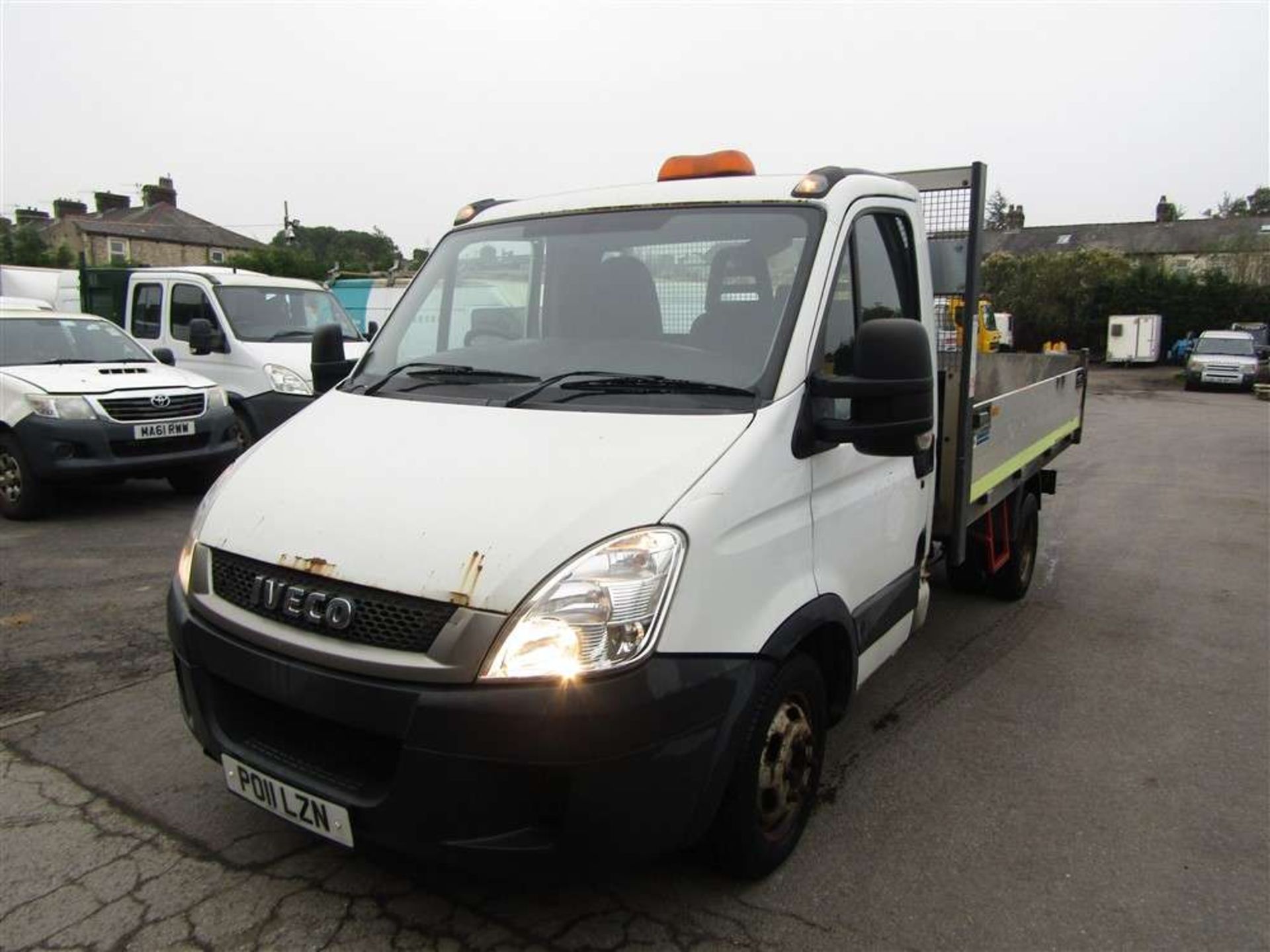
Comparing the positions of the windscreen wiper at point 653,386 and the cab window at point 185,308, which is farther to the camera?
the cab window at point 185,308

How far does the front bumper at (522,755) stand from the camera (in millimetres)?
2191

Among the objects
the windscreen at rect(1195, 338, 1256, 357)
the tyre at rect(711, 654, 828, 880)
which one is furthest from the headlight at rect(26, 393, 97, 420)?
the windscreen at rect(1195, 338, 1256, 357)

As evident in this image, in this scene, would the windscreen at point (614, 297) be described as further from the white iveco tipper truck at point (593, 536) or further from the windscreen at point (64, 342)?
the windscreen at point (64, 342)

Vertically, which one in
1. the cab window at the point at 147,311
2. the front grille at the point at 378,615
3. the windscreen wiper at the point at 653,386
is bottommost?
the front grille at the point at 378,615

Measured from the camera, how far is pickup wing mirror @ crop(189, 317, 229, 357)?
939 centimetres

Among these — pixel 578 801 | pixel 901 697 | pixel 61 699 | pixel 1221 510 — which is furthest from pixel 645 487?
pixel 1221 510

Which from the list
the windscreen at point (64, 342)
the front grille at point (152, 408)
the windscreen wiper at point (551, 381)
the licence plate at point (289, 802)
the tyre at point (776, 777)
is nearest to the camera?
the licence plate at point (289, 802)

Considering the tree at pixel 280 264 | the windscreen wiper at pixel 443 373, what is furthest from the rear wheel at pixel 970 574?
the tree at pixel 280 264

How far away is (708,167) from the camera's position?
368 centimetres

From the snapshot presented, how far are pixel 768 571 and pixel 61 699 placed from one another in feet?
11.2

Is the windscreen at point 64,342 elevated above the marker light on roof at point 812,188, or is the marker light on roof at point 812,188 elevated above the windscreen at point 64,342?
the marker light on roof at point 812,188

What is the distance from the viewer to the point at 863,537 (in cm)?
330

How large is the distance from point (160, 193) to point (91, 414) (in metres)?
48.0

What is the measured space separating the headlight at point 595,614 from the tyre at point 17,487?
6997 millimetres
